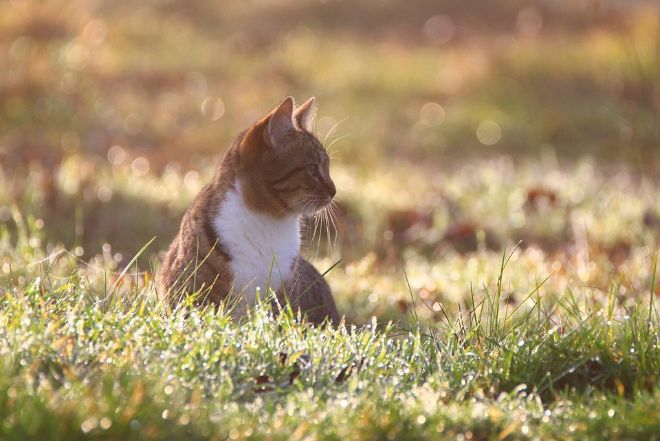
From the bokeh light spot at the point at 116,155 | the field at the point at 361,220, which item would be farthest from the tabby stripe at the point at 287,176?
the bokeh light spot at the point at 116,155

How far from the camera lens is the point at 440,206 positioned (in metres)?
8.17

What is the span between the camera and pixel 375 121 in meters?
12.7

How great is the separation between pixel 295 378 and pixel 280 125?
1.37 m

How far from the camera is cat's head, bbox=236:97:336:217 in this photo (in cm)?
439

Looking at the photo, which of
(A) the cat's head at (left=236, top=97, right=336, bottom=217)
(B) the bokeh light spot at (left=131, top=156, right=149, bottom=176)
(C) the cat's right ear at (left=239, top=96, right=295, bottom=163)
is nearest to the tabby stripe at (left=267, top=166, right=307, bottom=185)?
(A) the cat's head at (left=236, top=97, right=336, bottom=217)

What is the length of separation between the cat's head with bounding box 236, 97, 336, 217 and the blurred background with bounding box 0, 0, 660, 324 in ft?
3.25

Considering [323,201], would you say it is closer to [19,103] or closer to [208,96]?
[19,103]

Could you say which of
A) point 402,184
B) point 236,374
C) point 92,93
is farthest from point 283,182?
point 92,93

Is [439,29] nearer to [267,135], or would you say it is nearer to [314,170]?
[314,170]

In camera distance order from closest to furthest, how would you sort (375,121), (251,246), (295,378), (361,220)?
(295,378) → (251,246) → (361,220) → (375,121)

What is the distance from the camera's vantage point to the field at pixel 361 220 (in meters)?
3.20

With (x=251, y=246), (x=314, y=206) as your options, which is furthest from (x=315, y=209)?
(x=251, y=246)

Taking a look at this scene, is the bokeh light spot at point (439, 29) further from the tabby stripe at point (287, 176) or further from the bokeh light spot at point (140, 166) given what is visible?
the tabby stripe at point (287, 176)

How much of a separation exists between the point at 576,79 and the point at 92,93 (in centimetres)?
612
